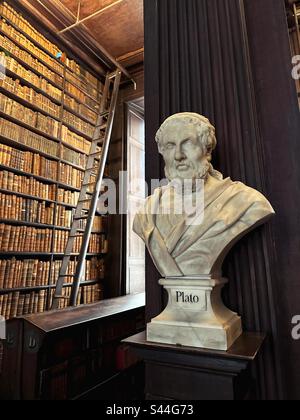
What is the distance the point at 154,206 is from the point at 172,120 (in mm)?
306

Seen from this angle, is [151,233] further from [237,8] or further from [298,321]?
[237,8]

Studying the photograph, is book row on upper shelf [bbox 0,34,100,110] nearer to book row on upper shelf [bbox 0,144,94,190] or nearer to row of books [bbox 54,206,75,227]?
book row on upper shelf [bbox 0,144,94,190]

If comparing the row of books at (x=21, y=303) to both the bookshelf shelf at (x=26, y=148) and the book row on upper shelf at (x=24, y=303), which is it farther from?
the bookshelf shelf at (x=26, y=148)

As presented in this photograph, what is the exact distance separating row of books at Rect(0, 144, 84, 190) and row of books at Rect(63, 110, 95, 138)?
520mm

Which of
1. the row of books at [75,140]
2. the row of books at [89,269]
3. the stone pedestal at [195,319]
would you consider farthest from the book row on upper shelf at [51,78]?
the stone pedestal at [195,319]

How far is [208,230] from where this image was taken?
897mm

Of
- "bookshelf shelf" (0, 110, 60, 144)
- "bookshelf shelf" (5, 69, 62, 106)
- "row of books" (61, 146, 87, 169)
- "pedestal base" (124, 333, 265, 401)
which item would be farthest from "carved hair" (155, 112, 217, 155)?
"row of books" (61, 146, 87, 169)

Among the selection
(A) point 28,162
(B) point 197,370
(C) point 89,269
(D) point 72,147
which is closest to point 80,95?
(D) point 72,147

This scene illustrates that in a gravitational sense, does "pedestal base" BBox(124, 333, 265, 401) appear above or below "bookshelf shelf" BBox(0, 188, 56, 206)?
below

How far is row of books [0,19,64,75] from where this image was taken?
107 inches

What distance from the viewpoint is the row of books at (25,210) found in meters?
2.56

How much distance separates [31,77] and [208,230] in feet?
9.34

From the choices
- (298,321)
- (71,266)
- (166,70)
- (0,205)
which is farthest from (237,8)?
(71,266)

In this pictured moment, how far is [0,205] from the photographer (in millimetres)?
2516
